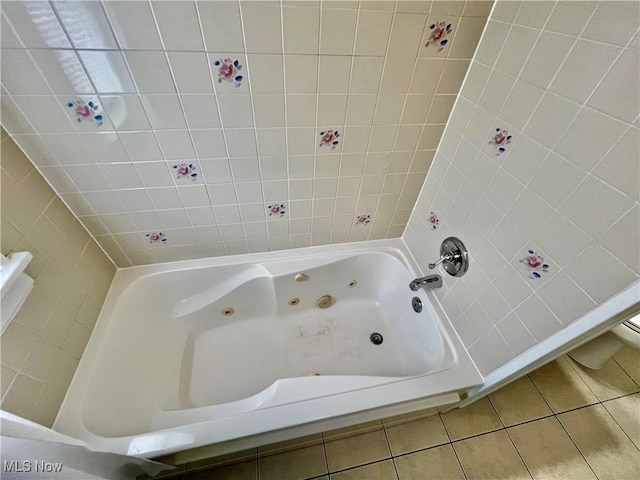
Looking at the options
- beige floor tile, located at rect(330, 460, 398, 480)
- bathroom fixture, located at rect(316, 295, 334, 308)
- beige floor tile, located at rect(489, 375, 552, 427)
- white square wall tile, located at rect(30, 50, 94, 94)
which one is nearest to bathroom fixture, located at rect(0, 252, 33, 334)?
white square wall tile, located at rect(30, 50, 94, 94)

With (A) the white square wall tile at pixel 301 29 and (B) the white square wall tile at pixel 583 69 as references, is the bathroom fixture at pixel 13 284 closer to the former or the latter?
(A) the white square wall tile at pixel 301 29

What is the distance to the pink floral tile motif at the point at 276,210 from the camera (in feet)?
3.60

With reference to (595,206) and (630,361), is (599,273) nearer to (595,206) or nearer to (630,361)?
(595,206)

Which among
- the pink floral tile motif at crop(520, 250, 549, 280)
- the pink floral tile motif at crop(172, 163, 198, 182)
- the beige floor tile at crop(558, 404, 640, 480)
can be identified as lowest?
the beige floor tile at crop(558, 404, 640, 480)

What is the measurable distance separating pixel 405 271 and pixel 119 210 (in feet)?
3.99

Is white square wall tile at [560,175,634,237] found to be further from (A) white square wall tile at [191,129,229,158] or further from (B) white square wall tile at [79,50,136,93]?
Answer: (B) white square wall tile at [79,50,136,93]

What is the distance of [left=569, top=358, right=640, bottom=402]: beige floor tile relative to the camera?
1.29 meters

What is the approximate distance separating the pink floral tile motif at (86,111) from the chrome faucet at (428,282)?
1.23m

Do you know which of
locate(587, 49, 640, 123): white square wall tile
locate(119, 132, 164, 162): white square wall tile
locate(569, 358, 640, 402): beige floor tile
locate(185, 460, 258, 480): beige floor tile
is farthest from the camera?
locate(569, 358, 640, 402): beige floor tile

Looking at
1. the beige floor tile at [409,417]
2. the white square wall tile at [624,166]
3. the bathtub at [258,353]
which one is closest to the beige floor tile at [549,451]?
the beige floor tile at [409,417]

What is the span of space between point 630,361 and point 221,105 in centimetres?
228

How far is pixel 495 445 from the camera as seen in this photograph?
1.14 meters

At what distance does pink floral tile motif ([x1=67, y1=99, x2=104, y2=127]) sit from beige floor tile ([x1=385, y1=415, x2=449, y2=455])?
5.13 feet

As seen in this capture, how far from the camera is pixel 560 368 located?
1.38 meters
